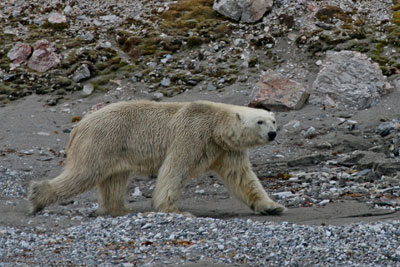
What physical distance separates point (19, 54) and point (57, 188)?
9.47 metres

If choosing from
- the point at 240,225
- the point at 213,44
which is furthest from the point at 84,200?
the point at 213,44

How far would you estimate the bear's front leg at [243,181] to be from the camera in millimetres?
8789

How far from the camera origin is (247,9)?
17406 millimetres

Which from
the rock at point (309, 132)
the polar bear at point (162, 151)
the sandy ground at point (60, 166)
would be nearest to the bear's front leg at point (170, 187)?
the polar bear at point (162, 151)

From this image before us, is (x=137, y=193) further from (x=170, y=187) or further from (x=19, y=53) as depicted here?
(x=19, y=53)

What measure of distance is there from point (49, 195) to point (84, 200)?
1.52 meters

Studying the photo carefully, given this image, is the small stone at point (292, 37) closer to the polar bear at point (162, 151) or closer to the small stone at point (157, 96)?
the small stone at point (157, 96)

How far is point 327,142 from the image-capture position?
11.7 m

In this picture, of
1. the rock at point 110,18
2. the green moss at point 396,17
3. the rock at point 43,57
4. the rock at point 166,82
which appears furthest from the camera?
the rock at point 110,18

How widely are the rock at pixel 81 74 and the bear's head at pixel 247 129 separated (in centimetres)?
821

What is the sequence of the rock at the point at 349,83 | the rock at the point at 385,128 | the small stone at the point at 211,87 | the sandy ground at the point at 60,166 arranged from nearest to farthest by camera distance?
1. the sandy ground at the point at 60,166
2. the rock at the point at 385,128
3. the rock at the point at 349,83
4. the small stone at the point at 211,87

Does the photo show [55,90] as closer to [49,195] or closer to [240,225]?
[49,195]

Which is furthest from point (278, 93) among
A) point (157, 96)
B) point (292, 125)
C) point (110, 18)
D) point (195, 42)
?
point (110, 18)

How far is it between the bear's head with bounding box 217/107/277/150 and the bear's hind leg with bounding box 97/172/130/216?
1.67 meters
